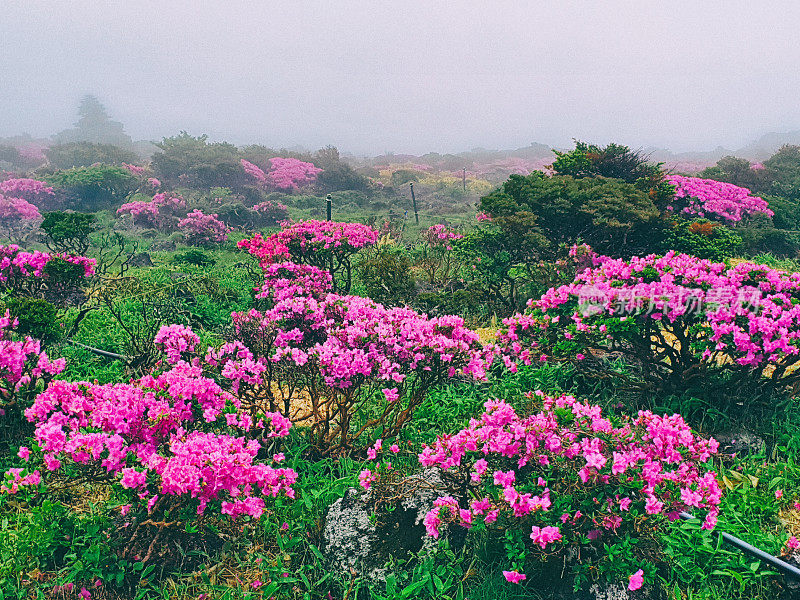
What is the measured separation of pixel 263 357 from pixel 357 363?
1.06 metres

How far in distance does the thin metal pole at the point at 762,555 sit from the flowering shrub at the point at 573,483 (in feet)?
0.84

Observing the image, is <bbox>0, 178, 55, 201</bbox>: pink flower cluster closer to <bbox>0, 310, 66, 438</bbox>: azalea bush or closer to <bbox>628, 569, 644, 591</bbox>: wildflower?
<bbox>0, 310, 66, 438</bbox>: azalea bush

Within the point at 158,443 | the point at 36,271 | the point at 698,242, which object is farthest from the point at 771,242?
the point at 36,271

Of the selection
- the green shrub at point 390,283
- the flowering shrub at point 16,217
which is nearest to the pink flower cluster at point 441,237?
the green shrub at point 390,283

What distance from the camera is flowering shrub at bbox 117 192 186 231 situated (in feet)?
57.6

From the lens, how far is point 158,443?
10.4 feet

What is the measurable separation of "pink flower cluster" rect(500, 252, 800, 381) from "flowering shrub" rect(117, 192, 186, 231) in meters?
16.4

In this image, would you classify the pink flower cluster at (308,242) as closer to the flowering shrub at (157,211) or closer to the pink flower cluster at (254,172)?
the flowering shrub at (157,211)

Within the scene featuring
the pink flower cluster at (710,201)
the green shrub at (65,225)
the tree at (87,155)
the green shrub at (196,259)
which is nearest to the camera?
the green shrub at (65,225)

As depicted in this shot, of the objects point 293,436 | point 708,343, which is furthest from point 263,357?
point 708,343

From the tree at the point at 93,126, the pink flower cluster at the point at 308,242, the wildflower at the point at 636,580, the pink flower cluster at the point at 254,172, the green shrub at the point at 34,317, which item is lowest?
the wildflower at the point at 636,580

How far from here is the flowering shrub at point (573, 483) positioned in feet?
9.08

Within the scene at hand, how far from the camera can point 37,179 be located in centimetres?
2445

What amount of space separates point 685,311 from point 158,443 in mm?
4190
